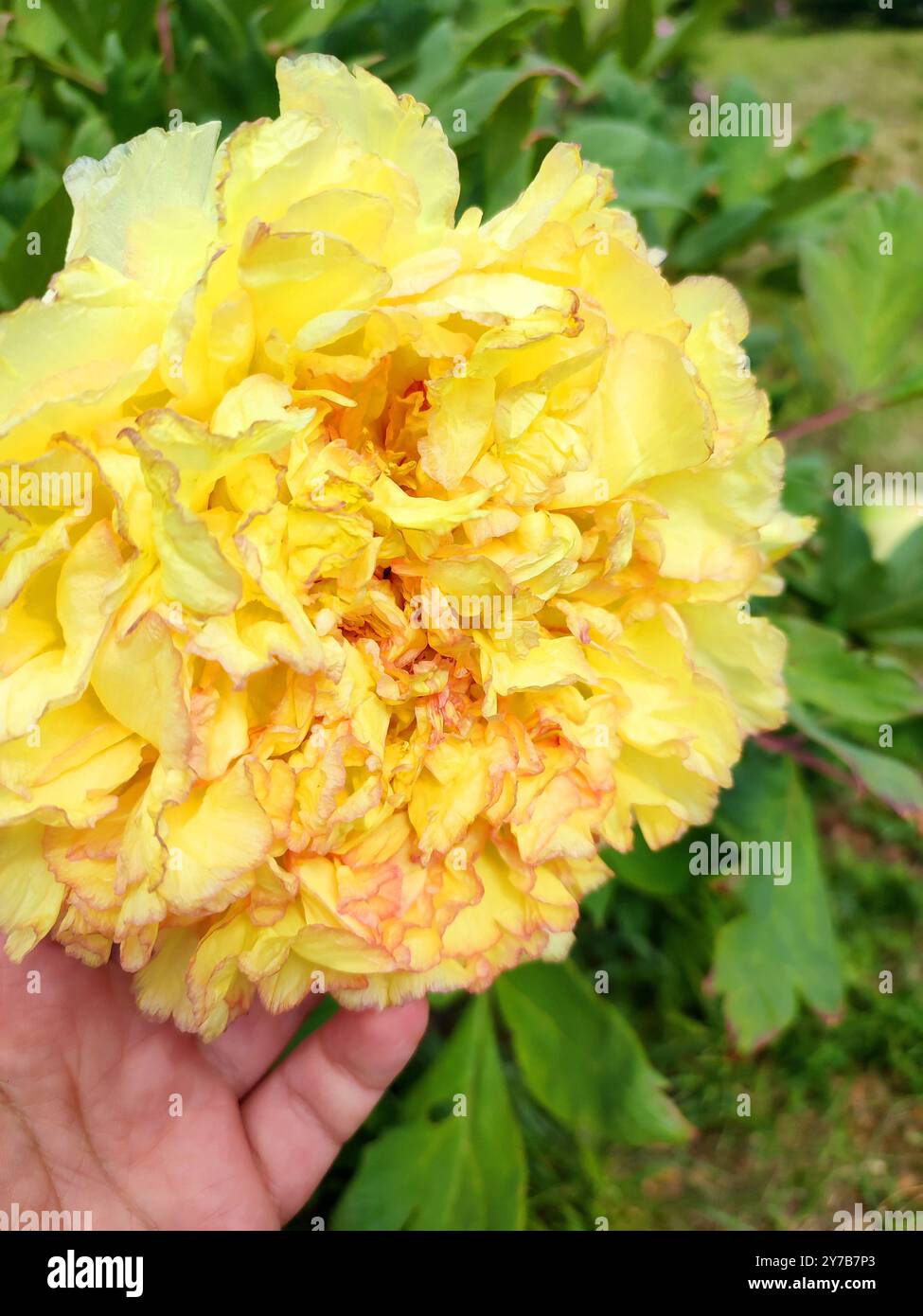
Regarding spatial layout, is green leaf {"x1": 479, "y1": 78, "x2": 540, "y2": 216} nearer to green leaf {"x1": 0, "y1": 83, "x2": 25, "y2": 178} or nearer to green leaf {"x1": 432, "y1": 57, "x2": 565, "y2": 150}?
green leaf {"x1": 432, "y1": 57, "x2": 565, "y2": 150}

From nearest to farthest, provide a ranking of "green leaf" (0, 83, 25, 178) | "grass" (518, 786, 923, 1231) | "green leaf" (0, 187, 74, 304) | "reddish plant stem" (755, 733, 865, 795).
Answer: "green leaf" (0, 187, 74, 304), "green leaf" (0, 83, 25, 178), "reddish plant stem" (755, 733, 865, 795), "grass" (518, 786, 923, 1231)

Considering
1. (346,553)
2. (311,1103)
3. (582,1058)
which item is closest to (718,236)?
(346,553)

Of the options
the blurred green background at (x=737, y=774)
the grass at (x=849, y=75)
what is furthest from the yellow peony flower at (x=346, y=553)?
the grass at (x=849, y=75)

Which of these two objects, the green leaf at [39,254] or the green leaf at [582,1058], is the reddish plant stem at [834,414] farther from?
the green leaf at [39,254]

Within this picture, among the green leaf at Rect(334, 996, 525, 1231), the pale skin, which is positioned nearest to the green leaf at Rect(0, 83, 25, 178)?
the pale skin

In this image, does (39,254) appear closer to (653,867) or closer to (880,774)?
(653,867)
